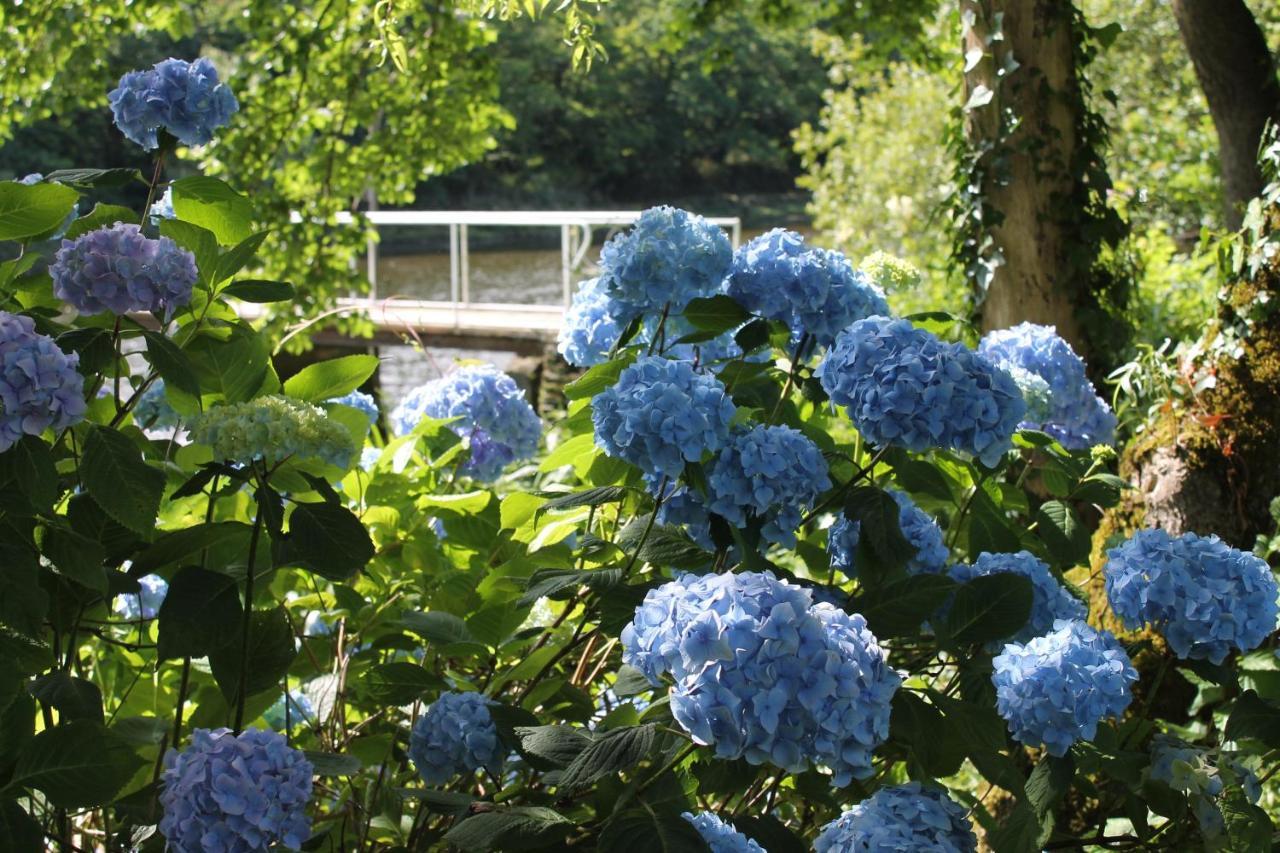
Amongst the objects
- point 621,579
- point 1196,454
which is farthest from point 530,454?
point 1196,454

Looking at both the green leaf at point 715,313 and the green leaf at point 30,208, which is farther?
the green leaf at point 715,313

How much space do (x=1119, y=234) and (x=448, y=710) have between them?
2884mm

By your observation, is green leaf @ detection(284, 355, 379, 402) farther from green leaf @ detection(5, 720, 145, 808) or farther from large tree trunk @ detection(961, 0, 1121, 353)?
large tree trunk @ detection(961, 0, 1121, 353)

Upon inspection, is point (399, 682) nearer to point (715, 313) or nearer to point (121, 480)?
point (121, 480)

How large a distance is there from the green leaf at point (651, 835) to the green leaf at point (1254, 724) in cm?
65

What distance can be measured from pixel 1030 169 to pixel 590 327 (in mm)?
2330

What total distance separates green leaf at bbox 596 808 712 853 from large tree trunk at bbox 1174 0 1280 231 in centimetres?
350

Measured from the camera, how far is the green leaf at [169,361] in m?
1.20

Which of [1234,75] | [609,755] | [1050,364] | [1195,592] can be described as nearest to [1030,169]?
[1234,75]

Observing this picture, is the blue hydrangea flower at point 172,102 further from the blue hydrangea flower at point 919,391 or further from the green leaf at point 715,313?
the blue hydrangea flower at point 919,391

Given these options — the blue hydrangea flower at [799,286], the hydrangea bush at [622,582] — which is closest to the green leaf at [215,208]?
the hydrangea bush at [622,582]

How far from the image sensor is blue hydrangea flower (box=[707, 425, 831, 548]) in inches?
46.7

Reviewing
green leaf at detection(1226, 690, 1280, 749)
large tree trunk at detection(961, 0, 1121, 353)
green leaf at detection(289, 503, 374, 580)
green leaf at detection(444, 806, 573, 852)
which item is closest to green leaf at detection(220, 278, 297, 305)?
green leaf at detection(289, 503, 374, 580)

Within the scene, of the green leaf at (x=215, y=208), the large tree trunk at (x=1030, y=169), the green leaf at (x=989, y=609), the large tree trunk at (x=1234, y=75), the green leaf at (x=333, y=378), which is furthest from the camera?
the large tree trunk at (x=1234, y=75)
